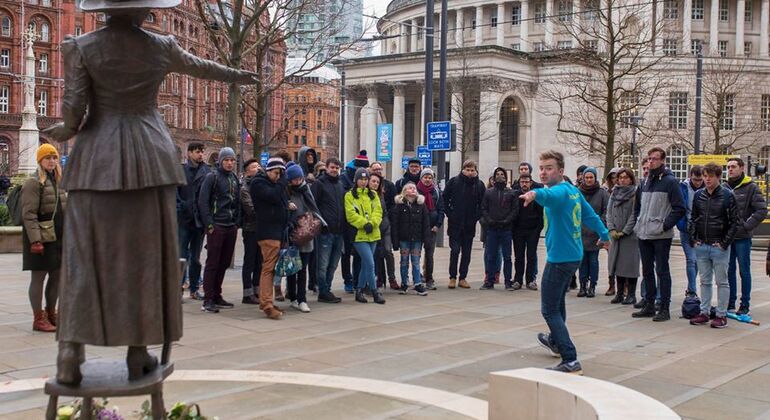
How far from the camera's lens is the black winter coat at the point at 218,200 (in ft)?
35.4

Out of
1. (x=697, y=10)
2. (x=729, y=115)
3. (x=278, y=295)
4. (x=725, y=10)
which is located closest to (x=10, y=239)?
(x=278, y=295)

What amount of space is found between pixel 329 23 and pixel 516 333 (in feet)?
35.6

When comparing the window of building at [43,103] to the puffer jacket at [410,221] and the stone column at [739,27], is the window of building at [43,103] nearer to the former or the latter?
the stone column at [739,27]

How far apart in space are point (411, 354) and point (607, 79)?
77.6 ft

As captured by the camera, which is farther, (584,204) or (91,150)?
(584,204)

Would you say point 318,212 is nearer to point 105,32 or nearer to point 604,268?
point 105,32

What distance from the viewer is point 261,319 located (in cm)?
1008

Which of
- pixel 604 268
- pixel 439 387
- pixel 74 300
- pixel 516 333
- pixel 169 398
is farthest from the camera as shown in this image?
pixel 604 268

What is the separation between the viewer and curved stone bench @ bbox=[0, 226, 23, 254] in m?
19.2

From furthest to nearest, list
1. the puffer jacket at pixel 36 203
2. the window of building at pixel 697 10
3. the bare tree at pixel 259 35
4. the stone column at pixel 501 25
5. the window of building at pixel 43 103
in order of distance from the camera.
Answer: the stone column at pixel 501 25 → the window of building at pixel 43 103 → the window of building at pixel 697 10 → the bare tree at pixel 259 35 → the puffer jacket at pixel 36 203

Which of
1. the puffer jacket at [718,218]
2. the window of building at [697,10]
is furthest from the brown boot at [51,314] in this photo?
the window of building at [697,10]

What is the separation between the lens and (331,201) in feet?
38.7

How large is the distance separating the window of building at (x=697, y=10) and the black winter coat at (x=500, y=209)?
73020 mm

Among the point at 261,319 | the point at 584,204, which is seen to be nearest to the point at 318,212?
the point at 261,319
